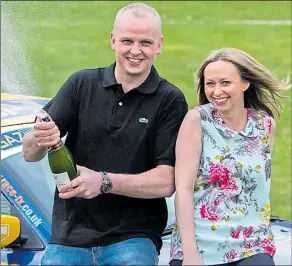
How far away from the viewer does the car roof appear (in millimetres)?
6020

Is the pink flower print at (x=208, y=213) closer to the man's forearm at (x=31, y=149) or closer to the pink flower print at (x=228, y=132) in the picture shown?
the pink flower print at (x=228, y=132)

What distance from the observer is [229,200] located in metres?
4.53

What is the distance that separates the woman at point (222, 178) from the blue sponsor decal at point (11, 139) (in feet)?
4.84

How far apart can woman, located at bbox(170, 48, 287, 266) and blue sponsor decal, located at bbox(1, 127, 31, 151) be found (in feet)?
4.84

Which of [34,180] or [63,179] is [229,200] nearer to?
[63,179]

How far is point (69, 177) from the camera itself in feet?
14.7

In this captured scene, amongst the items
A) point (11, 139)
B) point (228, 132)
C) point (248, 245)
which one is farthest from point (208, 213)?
point (11, 139)

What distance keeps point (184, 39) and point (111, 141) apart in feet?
63.8

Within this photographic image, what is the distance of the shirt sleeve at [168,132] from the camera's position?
4695mm

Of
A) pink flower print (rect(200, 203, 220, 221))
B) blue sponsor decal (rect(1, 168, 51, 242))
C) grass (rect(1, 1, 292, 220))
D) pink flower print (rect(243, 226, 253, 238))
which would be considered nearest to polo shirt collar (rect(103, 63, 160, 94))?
pink flower print (rect(200, 203, 220, 221))

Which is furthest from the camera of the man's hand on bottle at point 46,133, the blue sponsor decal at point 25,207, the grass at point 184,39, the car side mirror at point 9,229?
the grass at point 184,39

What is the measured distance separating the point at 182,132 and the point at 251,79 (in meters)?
0.42

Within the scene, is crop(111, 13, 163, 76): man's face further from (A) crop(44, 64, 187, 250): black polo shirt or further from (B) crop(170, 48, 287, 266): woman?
(B) crop(170, 48, 287, 266): woman

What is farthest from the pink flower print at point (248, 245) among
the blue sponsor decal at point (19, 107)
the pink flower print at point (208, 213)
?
the blue sponsor decal at point (19, 107)
